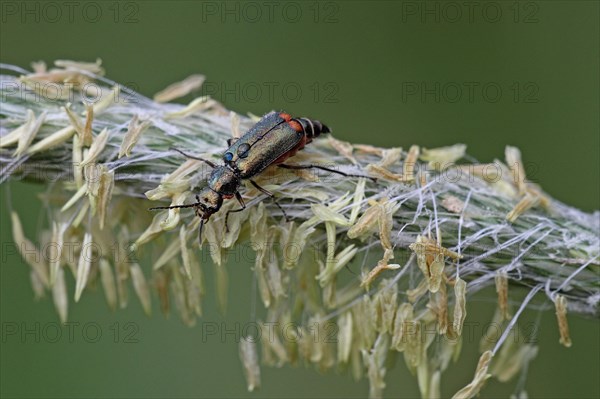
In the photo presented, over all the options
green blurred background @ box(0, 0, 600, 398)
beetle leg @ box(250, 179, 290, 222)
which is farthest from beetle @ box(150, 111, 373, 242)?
green blurred background @ box(0, 0, 600, 398)

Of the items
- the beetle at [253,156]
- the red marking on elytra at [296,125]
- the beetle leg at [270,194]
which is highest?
the red marking on elytra at [296,125]

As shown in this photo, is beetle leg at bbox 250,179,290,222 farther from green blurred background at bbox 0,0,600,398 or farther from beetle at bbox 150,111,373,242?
green blurred background at bbox 0,0,600,398

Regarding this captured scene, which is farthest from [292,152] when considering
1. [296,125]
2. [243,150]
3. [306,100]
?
[306,100]

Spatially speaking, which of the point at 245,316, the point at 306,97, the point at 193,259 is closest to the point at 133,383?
the point at 245,316

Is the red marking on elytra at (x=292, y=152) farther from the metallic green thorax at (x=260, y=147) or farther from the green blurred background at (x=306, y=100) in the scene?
the green blurred background at (x=306, y=100)

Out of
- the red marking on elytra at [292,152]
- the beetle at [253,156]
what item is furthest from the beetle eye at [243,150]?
the red marking on elytra at [292,152]

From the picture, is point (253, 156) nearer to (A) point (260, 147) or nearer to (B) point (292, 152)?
(A) point (260, 147)

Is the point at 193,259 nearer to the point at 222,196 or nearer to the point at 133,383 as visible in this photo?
the point at 222,196
